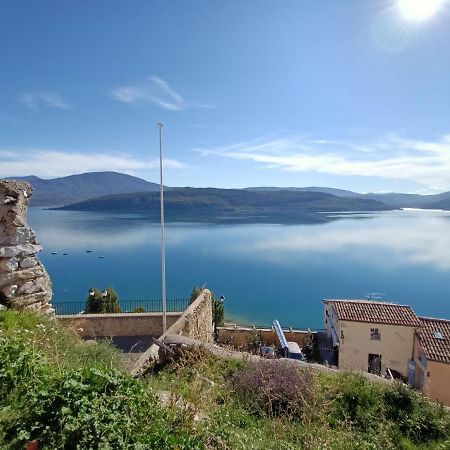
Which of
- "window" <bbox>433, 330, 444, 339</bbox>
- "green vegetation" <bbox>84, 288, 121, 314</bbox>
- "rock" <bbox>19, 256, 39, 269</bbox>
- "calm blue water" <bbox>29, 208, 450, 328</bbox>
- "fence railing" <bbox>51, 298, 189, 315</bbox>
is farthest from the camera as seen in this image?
"calm blue water" <bbox>29, 208, 450, 328</bbox>

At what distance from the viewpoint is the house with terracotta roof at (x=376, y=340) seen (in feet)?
50.2

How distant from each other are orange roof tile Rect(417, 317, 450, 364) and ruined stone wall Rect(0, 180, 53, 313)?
1429cm

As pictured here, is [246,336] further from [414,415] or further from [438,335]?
[414,415]

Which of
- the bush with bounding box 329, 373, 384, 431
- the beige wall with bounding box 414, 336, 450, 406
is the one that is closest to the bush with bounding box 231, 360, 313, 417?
the bush with bounding box 329, 373, 384, 431

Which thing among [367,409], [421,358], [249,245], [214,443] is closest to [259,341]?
[421,358]

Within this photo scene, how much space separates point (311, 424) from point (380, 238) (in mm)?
101412

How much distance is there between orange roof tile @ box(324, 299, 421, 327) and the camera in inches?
610

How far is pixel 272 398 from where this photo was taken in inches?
214

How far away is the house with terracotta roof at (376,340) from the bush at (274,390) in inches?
417

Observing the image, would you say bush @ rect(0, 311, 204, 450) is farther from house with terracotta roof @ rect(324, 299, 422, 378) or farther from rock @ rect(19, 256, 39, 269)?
house with terracotta roof @ rect(324, 299, 422, 378)

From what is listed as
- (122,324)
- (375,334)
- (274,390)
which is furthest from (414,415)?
(375,334)

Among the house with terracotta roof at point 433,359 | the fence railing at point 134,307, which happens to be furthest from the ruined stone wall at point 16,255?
the house with terracotta roof at point 433,359

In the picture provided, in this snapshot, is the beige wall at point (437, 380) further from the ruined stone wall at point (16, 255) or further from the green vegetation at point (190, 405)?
the ruined stone wall at point (16, 255)

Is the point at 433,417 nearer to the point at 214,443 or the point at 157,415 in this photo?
the point at 214,443
